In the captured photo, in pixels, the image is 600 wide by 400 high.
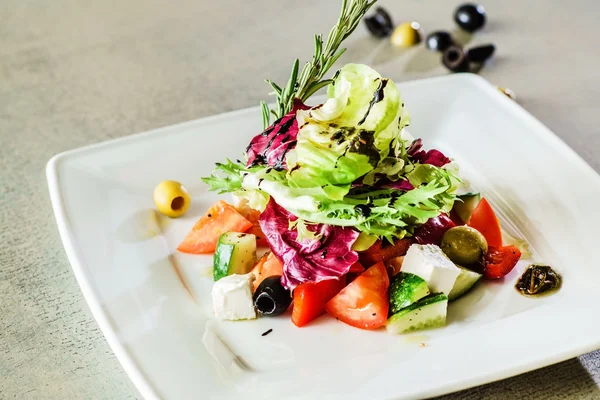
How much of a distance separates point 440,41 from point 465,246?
79.8 inches

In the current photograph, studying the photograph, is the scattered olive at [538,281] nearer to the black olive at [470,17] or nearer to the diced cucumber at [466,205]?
the diced cucumber at [466,205]

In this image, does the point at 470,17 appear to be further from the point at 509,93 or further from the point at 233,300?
the point at 233,300

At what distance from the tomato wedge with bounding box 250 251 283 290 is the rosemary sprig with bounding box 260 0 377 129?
0.49m

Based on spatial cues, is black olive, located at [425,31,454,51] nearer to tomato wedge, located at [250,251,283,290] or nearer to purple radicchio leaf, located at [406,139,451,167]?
purple radicchio leaf, located at [406,139,451,167]

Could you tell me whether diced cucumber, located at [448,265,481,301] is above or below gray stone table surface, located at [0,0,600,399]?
above

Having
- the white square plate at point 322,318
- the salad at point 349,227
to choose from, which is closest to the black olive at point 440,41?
the white square plate at point 322,318

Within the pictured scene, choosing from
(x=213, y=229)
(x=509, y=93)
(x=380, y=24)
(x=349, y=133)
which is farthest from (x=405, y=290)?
(x=380, y=24)

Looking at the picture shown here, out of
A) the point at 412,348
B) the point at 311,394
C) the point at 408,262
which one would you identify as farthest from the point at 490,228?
the point at 311,394

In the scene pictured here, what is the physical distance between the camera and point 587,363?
187 centimetres

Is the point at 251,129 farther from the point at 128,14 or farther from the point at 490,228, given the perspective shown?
the point at 128,14

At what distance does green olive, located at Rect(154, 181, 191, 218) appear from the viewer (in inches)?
95.2

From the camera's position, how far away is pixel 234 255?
2111 mm

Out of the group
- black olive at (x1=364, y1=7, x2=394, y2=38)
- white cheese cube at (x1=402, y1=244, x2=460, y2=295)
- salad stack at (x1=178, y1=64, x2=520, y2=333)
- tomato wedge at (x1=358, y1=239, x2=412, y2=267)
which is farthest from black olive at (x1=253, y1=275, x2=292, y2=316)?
black olive at (x1=364, y1=7, x2=394, y2=38)

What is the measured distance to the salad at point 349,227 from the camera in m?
1.90
